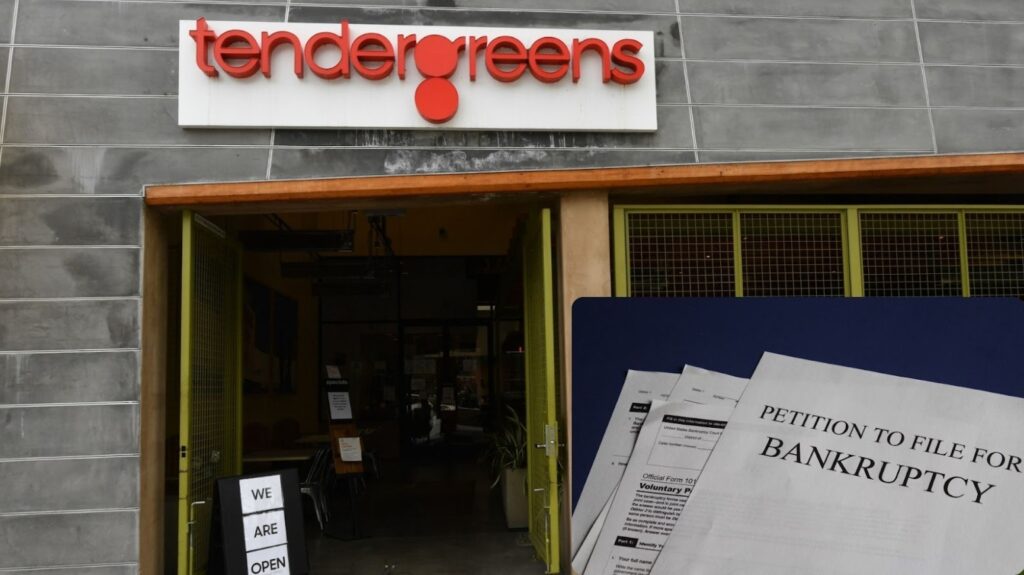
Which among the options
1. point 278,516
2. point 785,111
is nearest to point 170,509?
point 278,516

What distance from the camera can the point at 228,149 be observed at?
20.0 ft

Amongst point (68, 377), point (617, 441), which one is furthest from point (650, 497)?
point (68, 377)

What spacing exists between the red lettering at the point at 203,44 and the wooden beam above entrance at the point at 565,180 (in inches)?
31.1

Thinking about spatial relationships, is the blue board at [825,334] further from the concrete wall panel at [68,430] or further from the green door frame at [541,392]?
the concrete wall panel at [68,430]

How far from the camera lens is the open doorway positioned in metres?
7.45

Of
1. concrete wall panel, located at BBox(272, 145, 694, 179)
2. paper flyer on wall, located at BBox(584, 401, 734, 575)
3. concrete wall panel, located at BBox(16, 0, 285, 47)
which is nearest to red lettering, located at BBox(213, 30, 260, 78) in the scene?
concrete wall panel, located at BBox(16, 0, 285, 47)

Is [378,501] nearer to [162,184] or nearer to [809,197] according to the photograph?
[162,184]

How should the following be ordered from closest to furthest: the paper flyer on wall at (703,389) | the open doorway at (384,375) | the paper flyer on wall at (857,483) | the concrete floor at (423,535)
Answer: the paper flyer on wall at (857,483), the paper flyer on wall at (703,389), the concrete floor at (423,535), the open doorway at (384,375)

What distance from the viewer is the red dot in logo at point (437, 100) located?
6160 millimetres

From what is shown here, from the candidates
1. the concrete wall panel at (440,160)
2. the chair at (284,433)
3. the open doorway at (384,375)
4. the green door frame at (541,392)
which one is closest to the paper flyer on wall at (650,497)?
the green door frame at (541,392)

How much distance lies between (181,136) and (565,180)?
2657mm

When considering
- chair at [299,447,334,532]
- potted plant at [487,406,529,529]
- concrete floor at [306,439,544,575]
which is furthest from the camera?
chair at [299,447,334,532]

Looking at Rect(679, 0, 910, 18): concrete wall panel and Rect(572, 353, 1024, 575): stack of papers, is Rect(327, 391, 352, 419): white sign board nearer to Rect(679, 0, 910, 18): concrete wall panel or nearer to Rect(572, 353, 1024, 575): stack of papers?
Rect(572, 353, 1024, 575): stack of papers

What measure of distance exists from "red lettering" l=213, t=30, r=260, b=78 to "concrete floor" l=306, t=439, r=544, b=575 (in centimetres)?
373
